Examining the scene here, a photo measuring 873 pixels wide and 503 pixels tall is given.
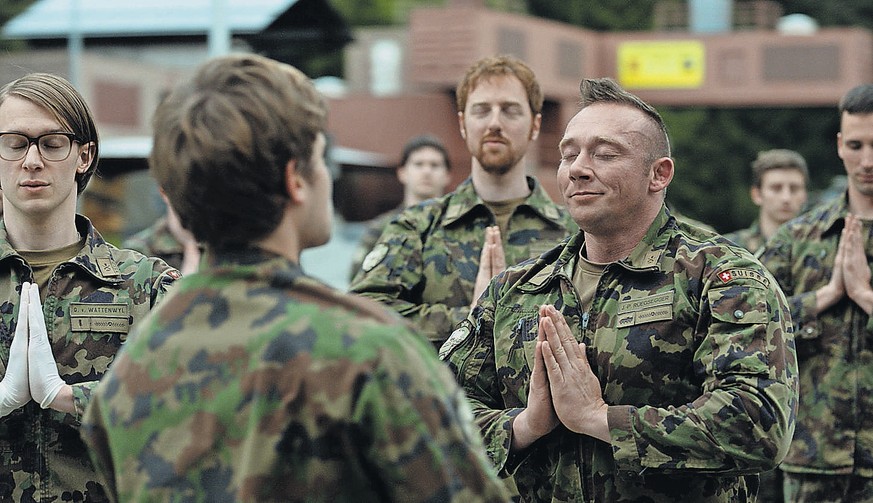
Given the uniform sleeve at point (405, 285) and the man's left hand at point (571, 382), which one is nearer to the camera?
the man's left hand at point (571, 382)

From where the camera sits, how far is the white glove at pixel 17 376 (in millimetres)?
3678

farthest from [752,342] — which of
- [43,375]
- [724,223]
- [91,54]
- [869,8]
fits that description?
[869,8]

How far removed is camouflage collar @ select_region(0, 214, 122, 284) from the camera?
12.8 feet

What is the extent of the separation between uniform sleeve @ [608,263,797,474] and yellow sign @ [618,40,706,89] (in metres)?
19.7

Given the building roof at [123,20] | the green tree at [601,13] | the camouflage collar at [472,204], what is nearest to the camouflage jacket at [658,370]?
the camouflage collar at [472,204]

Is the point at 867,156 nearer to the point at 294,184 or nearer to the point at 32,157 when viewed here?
the point at 32,157

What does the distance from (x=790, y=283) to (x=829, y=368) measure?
0.44m

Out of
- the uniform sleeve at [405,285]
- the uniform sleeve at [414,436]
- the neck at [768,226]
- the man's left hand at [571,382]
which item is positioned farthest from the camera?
the neck at [768,226]

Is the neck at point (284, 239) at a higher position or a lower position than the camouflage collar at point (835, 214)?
higher

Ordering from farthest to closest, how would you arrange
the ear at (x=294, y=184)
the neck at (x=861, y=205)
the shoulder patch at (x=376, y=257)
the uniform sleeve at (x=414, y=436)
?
the neck at (x=861, y=205) → the shoulder patch at (x=376, y=257) → the ear at (x=294, y=184) → the uniform sleeve at (x=414, y=436)

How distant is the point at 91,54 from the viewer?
86.6 feet

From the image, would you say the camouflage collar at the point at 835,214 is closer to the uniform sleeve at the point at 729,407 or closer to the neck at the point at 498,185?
the neck at the point at 498,185

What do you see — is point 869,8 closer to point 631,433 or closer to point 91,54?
point 91,54

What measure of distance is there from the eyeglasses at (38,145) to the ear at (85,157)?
0.20 ft
